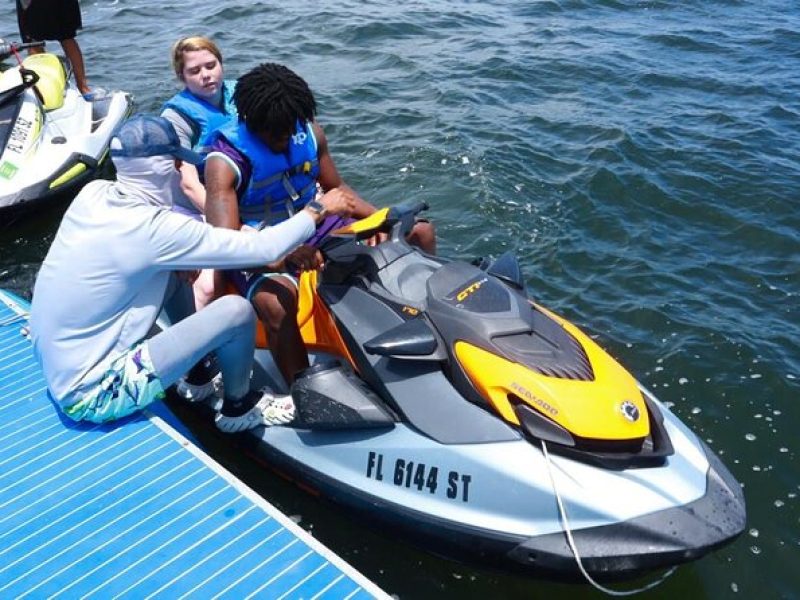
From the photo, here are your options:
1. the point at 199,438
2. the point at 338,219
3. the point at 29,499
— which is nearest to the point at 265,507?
the point at 29,499

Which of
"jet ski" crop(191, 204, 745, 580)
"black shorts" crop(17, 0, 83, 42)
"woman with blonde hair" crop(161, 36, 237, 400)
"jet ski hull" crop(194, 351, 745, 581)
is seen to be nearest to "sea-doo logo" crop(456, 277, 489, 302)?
"jet ski" crop(191, 204, 745, 580)

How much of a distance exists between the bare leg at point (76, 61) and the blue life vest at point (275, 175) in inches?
212

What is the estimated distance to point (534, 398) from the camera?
2898 mm

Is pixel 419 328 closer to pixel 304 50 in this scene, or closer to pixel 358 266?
pixel 358 266

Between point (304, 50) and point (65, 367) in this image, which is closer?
point (65, 367)

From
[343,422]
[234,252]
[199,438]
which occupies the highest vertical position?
[234,252]

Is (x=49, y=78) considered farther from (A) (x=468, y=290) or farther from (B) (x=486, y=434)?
(B) (x=486, y=434)

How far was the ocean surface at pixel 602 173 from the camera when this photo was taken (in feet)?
12.4

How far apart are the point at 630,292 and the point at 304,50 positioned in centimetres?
663

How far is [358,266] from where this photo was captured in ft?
11.4

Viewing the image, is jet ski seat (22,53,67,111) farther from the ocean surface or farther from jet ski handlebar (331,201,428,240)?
jet ski handlebar (331,201,428,240)

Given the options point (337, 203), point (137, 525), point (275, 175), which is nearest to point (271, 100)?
point (275, 175)

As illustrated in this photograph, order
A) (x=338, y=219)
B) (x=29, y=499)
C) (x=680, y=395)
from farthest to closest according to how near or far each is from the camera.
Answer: (x=680, y=395) < (x=338, y=219) < (x=29, y=499)

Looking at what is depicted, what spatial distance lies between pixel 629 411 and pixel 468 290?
810mm
